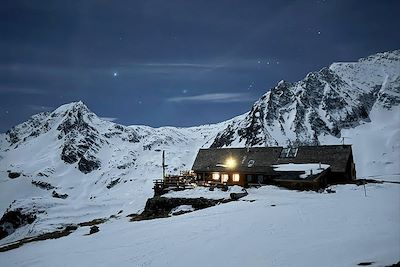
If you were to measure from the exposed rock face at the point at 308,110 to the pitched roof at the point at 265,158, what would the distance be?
84.7 m

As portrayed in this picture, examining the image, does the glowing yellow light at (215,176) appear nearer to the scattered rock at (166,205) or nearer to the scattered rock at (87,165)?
the scattered rock at (166,205)

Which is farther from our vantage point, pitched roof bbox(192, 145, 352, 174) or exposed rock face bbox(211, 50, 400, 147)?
exposed rock face bbox(211, 50, 400, 147)

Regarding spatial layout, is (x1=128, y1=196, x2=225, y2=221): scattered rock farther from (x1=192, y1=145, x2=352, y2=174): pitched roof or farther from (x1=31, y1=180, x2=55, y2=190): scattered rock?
(x1=31, y1=180, x2=55, y2=190): scattered rock

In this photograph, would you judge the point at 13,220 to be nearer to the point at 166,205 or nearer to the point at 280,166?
the point at 166,205

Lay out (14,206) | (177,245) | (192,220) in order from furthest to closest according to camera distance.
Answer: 1. (14,206)
2. (192,220)
3. (177,245)

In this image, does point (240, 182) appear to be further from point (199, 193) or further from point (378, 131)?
point (378, 131)

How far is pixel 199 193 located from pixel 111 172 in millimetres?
141382

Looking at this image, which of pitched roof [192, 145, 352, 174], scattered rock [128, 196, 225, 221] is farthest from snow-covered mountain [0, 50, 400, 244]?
scattered rock [128, 196, 225, 221]

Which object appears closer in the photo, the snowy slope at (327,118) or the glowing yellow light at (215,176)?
the glowing yellow light at (215,176)

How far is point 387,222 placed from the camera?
18.4m

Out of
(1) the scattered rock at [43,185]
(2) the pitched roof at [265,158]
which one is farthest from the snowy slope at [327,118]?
(1) the scattered rock at [43,185]

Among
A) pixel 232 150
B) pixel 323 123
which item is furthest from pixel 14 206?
pixel 323 123

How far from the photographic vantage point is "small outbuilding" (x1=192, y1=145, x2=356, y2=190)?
45053mm

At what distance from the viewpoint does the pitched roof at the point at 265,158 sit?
4906cm
